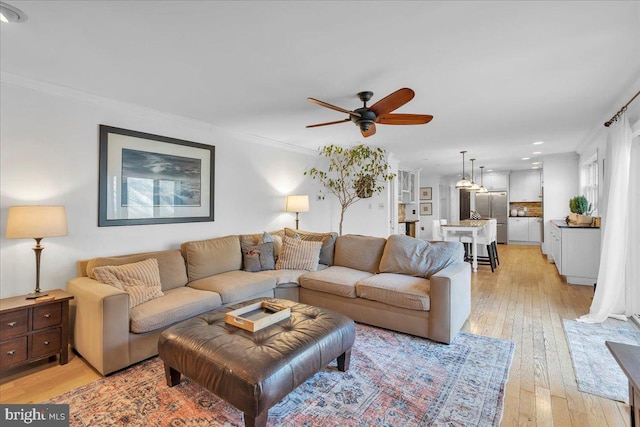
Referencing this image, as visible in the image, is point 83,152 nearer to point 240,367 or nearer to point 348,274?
point 240,367

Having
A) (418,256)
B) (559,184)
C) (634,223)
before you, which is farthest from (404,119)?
(559,184)

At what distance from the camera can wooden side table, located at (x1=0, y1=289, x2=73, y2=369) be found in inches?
87.8

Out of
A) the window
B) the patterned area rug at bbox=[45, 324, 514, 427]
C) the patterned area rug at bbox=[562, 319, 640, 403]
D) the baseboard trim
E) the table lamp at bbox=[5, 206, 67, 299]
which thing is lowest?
the patterned area rug at bbox=[45, 324, 514, 427]

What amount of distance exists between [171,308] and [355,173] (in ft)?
12.7

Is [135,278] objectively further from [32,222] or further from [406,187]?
[406,187]

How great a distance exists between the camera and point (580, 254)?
474 centimetres

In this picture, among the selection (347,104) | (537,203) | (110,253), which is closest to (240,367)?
(110,253)

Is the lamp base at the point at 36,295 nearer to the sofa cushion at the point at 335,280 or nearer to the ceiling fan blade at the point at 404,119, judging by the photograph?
the sofa cushion at the point at 335,280

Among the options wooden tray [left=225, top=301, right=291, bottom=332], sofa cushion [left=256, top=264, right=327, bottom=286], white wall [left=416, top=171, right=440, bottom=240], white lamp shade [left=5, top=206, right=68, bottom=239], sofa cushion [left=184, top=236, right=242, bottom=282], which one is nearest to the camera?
wooden tray [left=225, top=301, right=291, bottom=332]

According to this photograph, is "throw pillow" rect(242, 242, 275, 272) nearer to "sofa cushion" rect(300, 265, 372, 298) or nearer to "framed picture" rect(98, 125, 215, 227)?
"sofa cushion" rect(300, 265, 372, 298)

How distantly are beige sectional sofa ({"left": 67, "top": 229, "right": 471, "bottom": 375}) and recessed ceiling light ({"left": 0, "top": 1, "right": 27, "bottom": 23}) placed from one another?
179cm

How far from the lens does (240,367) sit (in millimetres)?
1646

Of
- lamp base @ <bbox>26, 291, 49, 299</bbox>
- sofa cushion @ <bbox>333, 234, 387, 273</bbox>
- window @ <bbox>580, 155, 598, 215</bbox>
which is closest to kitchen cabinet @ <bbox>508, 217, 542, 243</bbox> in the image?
window @ <bbox>580, 155, 598, 215</bbox>

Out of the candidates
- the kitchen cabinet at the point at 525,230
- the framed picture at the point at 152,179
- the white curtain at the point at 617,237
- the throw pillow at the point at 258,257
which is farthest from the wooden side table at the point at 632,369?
the kitchen cabinet at the point at 525,230
